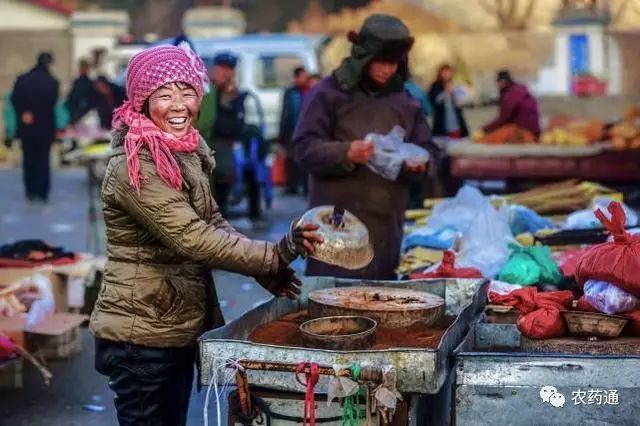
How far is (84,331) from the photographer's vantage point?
8461 mm

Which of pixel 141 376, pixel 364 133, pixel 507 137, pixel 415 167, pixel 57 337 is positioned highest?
pixel 364 133

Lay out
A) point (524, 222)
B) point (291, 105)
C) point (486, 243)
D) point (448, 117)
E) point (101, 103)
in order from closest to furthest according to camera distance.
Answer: point (486, 243) < point (524, 222) < point (448, 117) < point (291, 105) < point (101, 103)

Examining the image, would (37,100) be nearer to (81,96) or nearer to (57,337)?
(81,96)

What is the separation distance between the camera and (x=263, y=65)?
19.9 meters

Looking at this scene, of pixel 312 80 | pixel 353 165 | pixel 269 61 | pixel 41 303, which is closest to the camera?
pixel 353 165

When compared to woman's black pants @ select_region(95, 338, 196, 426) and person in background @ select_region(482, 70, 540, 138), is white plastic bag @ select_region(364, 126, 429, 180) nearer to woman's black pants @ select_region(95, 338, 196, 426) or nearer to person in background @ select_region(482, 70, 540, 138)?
woman's black pants @ select_region(95, 338, 196, 426)

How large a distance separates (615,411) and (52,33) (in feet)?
82.1

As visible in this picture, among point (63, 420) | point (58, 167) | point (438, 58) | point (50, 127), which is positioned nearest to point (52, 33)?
point (58, 167)

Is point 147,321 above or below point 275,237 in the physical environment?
above

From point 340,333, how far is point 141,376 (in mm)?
710

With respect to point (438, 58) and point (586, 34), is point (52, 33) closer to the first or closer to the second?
point (438, 58)

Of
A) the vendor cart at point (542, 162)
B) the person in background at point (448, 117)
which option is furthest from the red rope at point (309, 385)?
the person in background at point (448, 117)

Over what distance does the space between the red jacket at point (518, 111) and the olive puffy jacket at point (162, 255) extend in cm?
969

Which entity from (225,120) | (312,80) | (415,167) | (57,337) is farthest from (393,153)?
(312,80)
